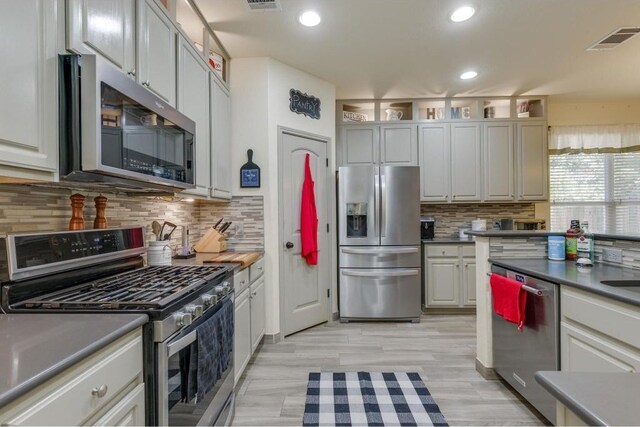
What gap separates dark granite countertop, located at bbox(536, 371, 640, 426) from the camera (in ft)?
1.87

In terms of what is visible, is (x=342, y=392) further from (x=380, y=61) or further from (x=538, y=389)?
(x=380, y=61)

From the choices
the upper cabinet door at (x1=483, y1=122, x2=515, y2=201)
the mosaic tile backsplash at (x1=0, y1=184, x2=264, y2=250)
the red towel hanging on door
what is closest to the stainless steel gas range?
the mosaic tile backsplash at (x1=0, y1=184, x2=264, y2=250)

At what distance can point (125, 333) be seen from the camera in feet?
3.33

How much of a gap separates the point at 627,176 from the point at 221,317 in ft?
18.0

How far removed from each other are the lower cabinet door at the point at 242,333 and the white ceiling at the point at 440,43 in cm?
209

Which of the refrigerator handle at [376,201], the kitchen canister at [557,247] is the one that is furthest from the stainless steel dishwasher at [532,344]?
the refrigerator handle at [376,201]

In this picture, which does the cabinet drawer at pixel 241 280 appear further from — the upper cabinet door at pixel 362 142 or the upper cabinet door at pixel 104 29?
the upper cabinet door at pixel 362 142

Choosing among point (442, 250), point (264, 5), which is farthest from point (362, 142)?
point (264, 5)

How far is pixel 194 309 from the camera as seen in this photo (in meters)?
1.38

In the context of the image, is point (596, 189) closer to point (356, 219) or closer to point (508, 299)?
point (356, 219)

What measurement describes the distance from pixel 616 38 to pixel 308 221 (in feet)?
10.3

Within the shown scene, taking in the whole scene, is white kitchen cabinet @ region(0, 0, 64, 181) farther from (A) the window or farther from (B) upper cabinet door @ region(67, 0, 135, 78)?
(A) the window

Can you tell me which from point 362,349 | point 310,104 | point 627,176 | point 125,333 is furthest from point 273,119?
point 627,176

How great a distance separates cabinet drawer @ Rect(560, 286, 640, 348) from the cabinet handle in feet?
6.00
